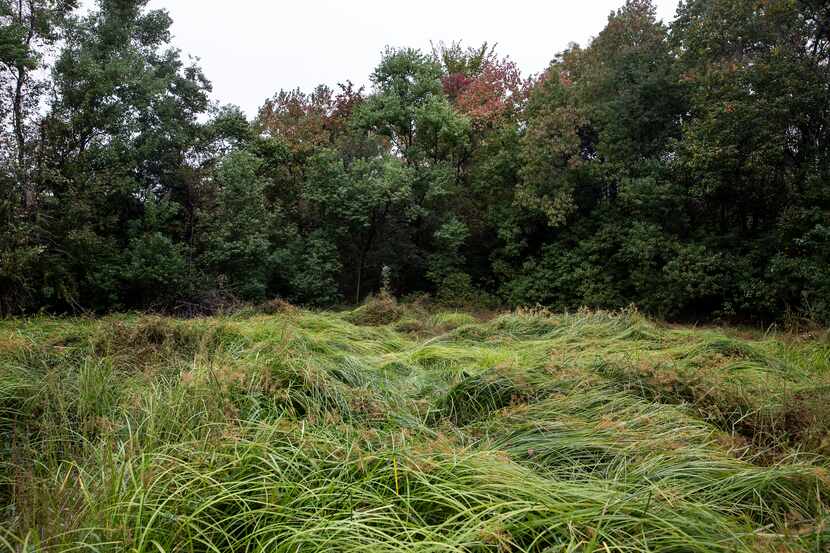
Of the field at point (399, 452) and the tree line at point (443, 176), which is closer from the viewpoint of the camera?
the field at point (399, 452)

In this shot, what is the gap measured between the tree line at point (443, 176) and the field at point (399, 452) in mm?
6239

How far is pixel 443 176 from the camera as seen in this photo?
12953 mm

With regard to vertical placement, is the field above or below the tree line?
below

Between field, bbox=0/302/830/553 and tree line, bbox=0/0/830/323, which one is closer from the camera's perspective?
field, bbox=0/302/830/553

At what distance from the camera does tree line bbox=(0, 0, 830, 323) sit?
9141mm

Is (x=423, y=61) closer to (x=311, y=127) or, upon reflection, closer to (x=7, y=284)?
(x=311, y=127)

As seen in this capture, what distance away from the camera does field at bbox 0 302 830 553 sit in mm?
1386

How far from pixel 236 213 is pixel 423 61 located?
6171 mm

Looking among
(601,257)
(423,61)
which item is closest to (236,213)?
(423,61)

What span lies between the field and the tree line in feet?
20.5

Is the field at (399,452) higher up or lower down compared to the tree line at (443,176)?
lower down

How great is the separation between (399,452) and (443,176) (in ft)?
38.4

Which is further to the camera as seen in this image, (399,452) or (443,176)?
(443,176)

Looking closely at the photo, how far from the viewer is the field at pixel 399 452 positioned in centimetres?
139
